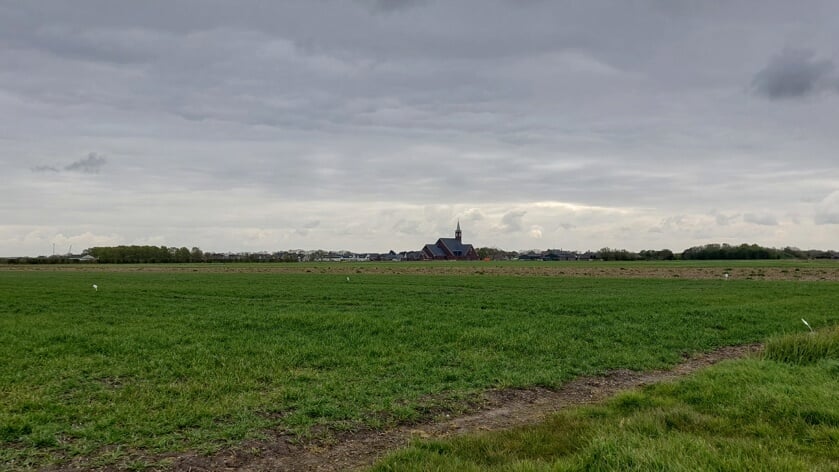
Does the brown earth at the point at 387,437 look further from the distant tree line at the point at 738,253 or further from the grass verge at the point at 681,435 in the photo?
the distant tree line at the point at 738,253

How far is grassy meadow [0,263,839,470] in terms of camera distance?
7.36 meters

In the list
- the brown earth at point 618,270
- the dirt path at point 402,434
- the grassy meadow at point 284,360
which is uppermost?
the brown earth at point 618,270

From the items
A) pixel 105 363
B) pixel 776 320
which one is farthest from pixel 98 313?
pixel 776 320

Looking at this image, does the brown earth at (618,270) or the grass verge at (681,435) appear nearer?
the grass verge at (681,435)

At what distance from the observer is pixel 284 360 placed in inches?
460

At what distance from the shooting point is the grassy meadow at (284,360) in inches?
290

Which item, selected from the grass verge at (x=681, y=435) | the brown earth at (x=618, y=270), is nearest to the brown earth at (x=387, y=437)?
the grass verge at (x=681, y=435)

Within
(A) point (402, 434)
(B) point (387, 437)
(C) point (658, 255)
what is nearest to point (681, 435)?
(A) point (402, 434)

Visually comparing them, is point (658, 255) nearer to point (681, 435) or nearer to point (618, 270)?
point (618, 270)

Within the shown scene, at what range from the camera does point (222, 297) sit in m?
29.2

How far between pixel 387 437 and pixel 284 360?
524 cm

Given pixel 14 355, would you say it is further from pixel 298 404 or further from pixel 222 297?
pixel 222 297

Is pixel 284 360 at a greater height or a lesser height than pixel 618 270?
lesser

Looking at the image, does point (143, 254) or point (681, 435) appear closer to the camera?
point (681, 435)
